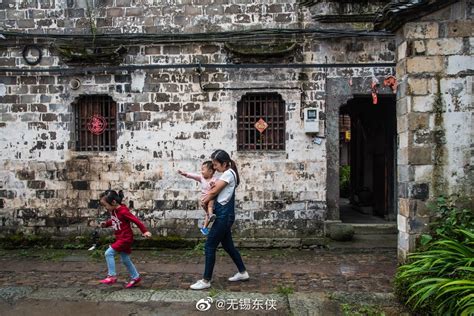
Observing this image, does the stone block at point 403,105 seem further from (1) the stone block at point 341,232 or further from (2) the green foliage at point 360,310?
(1) the stone block at point 341,232

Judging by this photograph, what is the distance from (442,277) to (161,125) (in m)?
6.35

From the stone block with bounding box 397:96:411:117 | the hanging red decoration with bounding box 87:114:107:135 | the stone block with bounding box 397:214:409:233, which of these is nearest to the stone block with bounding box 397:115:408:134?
the stone block with bounding box 397:96:411:117

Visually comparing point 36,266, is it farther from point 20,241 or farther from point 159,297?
point 159,297

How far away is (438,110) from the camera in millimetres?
5867

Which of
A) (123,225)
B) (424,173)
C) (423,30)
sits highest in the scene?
(423,30)

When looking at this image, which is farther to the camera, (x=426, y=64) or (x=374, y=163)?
(x=374, y=163)

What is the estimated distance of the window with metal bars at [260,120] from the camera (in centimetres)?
962

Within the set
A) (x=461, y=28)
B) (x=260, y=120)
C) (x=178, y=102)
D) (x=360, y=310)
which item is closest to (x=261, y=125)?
(x=260, y=120)

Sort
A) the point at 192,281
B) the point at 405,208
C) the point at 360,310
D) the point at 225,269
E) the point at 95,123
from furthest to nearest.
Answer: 1. the point at 95,123
2. the point at 225,269
3. the point at 192,281
4. the point at 405,208
5. the point at 360,310

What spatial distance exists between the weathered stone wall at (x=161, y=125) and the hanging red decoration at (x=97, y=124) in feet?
1.35

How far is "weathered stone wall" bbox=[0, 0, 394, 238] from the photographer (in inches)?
371

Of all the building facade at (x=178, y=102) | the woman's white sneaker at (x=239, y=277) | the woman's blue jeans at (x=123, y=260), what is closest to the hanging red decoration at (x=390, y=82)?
the building facade at (x=178, y=102)

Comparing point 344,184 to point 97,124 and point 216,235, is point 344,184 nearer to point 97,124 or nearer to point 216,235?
point 97,124

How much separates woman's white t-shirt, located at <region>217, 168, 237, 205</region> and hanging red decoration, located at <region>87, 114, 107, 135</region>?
14.8 ft
